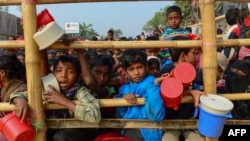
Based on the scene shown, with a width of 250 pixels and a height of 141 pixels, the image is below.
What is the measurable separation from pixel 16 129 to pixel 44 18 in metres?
0.74

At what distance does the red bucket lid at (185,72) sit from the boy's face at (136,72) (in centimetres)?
38

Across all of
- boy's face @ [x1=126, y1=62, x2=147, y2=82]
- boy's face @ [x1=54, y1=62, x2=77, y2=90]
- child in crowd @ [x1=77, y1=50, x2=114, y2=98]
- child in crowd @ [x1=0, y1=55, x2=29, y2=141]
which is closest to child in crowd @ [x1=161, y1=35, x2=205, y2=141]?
boy's face @ [x1=126, y1=62, x2=147, y2=82]

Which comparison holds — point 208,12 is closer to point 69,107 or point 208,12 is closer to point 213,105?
point 213,105

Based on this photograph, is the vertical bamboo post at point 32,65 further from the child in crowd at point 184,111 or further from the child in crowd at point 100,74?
the child in crowd at point 184,111

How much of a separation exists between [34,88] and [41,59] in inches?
11.0

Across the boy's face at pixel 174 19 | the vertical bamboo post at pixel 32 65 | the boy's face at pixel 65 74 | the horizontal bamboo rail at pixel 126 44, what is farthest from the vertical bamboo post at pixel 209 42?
the boy's face at pixel 174 19

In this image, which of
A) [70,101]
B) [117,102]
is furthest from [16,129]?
[117,102]

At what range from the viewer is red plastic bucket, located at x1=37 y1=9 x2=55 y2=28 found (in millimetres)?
2225

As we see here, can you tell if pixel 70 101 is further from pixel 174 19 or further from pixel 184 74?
pixel 174 19

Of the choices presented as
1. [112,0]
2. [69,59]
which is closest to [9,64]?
[69,59]

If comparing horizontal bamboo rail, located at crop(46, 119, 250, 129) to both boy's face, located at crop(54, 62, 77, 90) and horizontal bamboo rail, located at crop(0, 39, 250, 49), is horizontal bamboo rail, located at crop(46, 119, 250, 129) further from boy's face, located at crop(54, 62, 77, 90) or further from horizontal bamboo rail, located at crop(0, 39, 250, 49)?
horizontal bamboo rail, located at crop(0, 39, 250, 49)

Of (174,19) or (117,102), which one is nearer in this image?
(117,102)

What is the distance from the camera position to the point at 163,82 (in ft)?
6.82

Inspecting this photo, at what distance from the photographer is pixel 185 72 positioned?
6.86 feet
